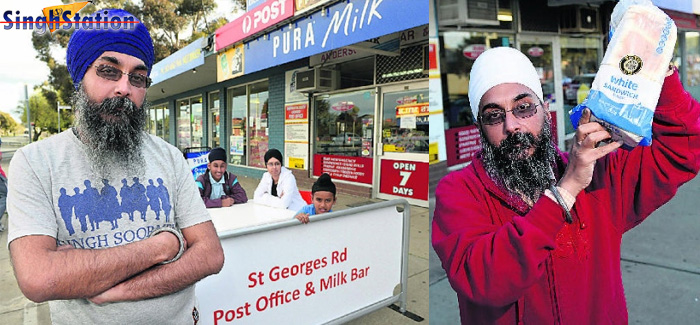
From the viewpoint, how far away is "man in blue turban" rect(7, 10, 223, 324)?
113 cm

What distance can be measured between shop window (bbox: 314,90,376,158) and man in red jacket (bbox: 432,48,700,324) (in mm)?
6667

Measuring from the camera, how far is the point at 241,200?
→ 16.4 ft

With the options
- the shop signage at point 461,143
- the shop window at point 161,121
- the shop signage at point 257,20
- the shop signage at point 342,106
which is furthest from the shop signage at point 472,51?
the shop window at point 161,121

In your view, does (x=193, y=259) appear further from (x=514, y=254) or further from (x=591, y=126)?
(x=591, y=126)

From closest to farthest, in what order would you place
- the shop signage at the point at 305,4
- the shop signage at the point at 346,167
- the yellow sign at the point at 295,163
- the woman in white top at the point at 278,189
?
the shop signage at the point at 305,4 < the woman in white top at the point at 278,189 < the shop signage at the point at 346,167 < the yellow sign at the point at 295,163

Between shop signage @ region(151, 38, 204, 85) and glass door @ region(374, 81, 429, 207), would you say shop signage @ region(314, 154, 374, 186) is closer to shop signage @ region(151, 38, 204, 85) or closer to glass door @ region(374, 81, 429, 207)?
glass door @ region(374, 81, 429, 207)

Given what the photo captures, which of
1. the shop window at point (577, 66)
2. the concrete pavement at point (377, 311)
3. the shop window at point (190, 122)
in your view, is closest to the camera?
the shop window at point (577, 66)

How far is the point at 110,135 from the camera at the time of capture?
1349 millimetres

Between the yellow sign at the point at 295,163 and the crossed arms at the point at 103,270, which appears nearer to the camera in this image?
the crossed arms at the point at 103,270

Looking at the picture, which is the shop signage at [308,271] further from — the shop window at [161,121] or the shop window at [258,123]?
the shop window at [161,121]

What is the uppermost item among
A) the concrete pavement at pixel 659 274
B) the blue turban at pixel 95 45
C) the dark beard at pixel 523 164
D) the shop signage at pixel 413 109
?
the shop signage at pixel 413 109

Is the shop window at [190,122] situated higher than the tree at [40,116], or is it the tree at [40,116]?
the shop window at [190,122]

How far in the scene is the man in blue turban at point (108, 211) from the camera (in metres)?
1.13

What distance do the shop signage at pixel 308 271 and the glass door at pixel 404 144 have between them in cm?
345
